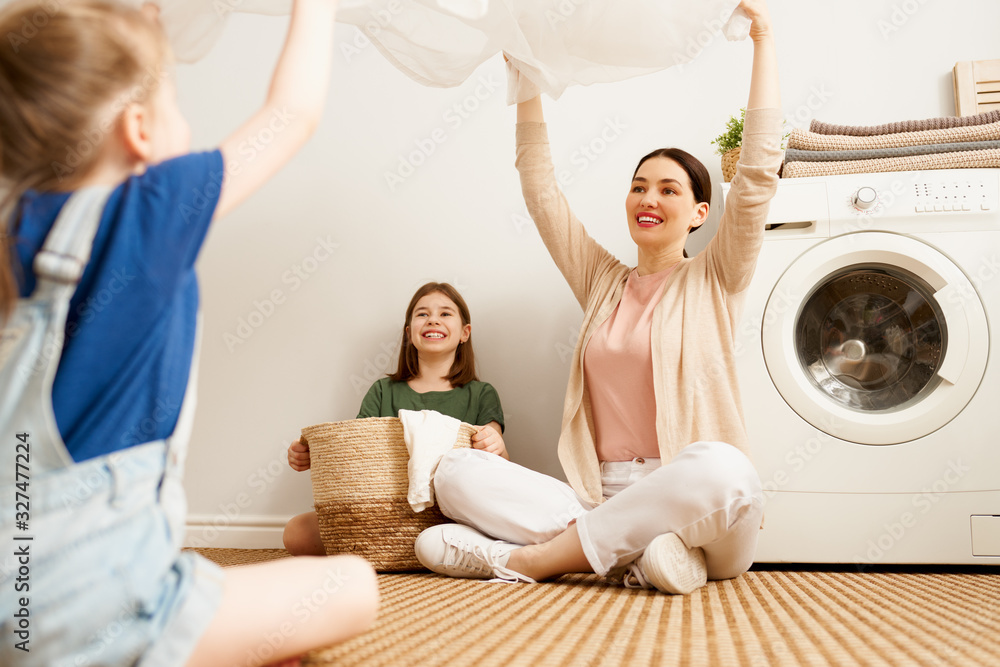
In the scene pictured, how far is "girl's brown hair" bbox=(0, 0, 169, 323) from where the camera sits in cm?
52

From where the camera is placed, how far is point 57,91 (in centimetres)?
52

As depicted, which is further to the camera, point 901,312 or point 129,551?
point 901,312

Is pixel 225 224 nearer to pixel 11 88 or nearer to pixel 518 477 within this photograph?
pixel 518 477

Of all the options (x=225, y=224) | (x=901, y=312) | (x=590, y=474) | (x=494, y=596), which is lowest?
(x=494, y=596)

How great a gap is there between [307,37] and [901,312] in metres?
1.23

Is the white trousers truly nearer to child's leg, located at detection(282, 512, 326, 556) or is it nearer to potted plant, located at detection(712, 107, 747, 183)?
child's leg, located at detection(282, 512, 326, 556)

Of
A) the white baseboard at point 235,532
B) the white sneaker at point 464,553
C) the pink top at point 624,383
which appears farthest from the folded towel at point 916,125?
the white baseboard at point 235,532

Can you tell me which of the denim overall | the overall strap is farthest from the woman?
the overall strap

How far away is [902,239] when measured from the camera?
1.37 m

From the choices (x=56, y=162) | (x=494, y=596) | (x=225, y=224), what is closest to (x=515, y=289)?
(x=225, y=224)

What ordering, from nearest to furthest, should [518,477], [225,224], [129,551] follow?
[129,551] < [518,477] < [225,224]

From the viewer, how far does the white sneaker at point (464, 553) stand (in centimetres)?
114

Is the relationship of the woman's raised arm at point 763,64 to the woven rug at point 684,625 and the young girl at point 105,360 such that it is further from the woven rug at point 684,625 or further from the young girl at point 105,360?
the young girl at point 105,360

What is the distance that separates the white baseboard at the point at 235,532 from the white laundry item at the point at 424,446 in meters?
0.65
